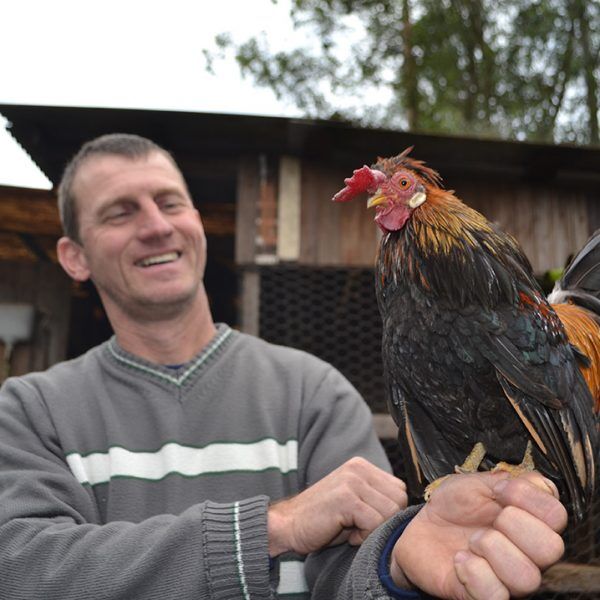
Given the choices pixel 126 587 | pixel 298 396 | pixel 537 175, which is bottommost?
pixel 126 587

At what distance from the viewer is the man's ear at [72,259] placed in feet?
8.63

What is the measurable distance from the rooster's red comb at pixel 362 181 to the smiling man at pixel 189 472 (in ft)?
2.16

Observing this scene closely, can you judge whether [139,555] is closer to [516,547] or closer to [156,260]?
[516,547]

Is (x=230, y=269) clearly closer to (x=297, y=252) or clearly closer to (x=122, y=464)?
(x=297, y=252)

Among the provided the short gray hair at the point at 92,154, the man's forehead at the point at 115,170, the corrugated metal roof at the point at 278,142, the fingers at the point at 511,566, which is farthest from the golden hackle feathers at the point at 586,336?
the corrugated metal roof at the point at 278,142

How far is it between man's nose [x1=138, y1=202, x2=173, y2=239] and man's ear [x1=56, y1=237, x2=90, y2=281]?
0.36 metres

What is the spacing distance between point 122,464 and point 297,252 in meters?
2.45

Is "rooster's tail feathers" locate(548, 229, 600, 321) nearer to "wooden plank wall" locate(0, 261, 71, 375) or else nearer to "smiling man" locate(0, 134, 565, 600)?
"smiling man" locate(0, 134, 565, 600)

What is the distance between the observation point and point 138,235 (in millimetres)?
2408

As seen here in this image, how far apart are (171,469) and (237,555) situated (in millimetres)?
546

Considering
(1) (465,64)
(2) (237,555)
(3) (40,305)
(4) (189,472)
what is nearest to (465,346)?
(2) (237,555)

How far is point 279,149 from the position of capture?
167 inches

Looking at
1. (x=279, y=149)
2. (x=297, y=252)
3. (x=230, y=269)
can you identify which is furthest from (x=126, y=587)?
(x=230, y=269)

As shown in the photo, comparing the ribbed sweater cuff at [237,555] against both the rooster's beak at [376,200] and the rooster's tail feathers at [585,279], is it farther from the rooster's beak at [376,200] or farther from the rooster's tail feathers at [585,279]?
the rooster's tail feathers at [585,279]
